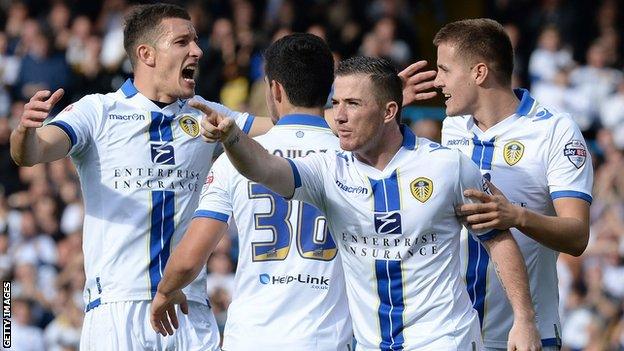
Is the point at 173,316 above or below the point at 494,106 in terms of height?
below

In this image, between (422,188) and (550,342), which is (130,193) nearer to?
(422,188)

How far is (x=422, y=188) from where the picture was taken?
7020 millimetres

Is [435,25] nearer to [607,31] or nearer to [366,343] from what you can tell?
[607,31]

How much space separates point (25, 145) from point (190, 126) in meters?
1.17

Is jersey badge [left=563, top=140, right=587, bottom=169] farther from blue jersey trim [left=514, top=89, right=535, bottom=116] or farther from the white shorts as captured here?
the white shorts

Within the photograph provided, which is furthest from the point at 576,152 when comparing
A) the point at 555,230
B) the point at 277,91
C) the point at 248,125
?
the point at 248,125

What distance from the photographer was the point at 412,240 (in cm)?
698

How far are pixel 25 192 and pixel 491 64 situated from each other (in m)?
11.1

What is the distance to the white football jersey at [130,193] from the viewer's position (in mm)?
8156

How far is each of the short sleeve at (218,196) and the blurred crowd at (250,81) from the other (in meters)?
7.66

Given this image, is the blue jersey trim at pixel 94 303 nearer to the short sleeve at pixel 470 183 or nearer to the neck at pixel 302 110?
the neck at pixel 302 110

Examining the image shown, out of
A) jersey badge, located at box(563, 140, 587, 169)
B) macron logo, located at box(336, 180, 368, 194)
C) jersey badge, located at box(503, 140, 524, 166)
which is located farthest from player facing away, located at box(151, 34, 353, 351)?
jersey badge, located at box(563, 140, 587, 169)

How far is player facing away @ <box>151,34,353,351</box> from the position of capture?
297 inches

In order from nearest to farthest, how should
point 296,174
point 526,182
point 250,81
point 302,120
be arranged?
point 296,174
point 302,120
point 526,182
point 250,81
